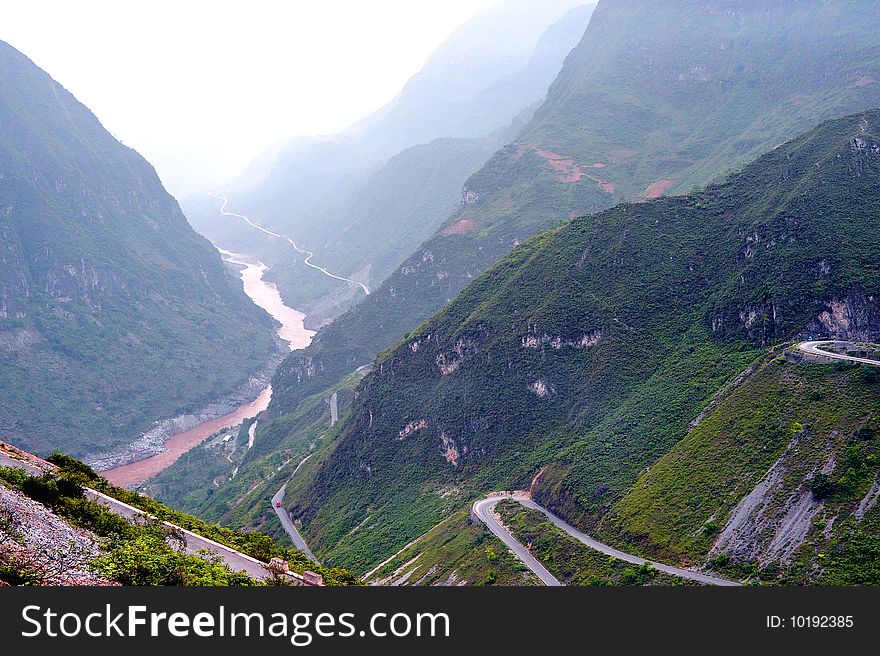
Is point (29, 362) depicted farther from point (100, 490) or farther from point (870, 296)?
point (870, 296)

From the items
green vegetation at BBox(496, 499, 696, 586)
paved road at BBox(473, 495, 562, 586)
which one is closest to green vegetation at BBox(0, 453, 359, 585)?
paved road at BBox(473, 495, 562, 586)

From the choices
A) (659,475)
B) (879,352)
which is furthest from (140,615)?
(879,352)

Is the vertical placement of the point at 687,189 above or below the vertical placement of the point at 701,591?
above

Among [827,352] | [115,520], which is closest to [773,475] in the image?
[827,352]

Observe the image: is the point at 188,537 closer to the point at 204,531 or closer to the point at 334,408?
the point at 204,531

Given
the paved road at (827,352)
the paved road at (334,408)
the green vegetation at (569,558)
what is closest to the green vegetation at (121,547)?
the green vegetation at (569,558)

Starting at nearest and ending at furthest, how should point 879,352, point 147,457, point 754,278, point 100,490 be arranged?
point 100,490
point 879,352
point 754,278
point 147,457

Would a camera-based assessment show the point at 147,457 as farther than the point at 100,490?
Yes

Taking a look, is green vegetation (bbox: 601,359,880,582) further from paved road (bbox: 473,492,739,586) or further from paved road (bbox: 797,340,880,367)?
paved road (bbox: 797,340,880,367)
